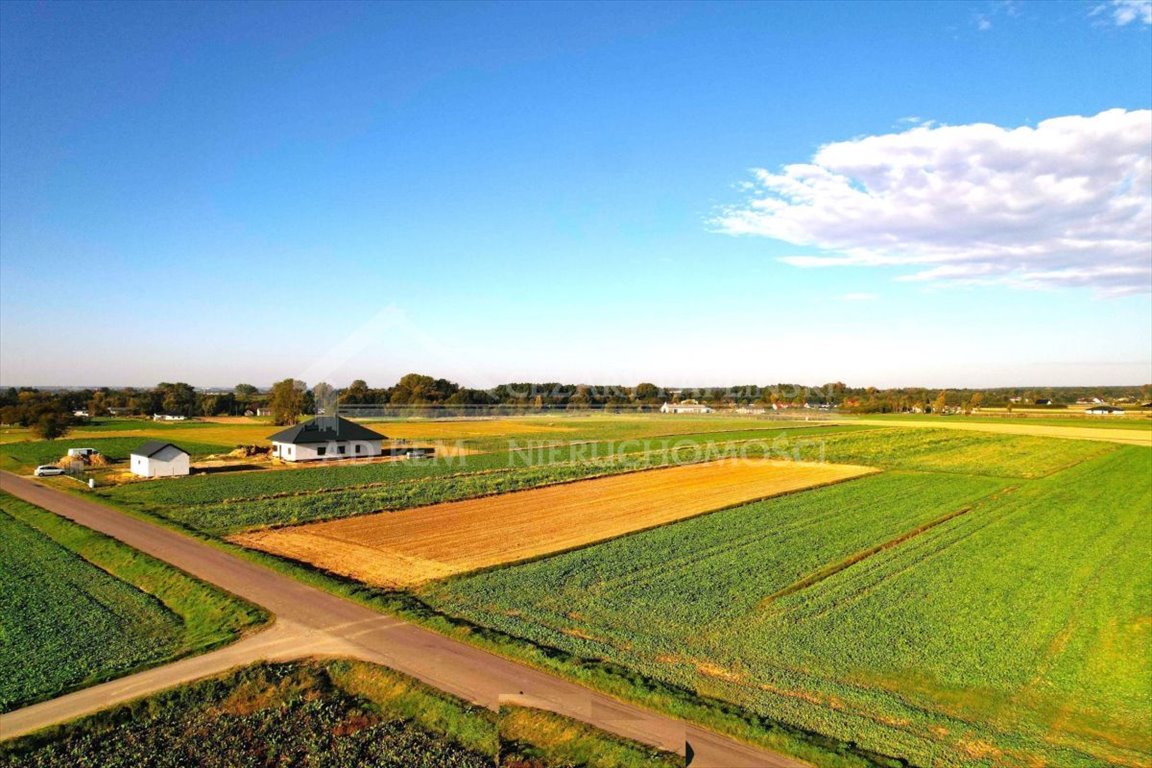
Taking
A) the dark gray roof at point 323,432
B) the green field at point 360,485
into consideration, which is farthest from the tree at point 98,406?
the green field at point 360,485

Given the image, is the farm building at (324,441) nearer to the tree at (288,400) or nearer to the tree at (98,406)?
the tree at (288,400)

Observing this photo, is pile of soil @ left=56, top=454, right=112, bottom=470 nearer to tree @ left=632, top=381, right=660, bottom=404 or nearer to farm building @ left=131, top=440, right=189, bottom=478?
farm building @ left=131, top=440, right=189, bottom=478

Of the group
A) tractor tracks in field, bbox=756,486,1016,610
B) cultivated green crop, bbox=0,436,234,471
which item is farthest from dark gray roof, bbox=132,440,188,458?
tractor tracks in field, bbox=756,486,1016,610

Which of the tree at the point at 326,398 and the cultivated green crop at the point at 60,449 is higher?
the tree at the point at 326,398

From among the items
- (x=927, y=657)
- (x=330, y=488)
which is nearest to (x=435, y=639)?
(x=927, y=657)

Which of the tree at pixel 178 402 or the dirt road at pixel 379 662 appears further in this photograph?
the tree at pixel 178 402

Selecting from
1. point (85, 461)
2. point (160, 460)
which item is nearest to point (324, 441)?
point (160, 460)
